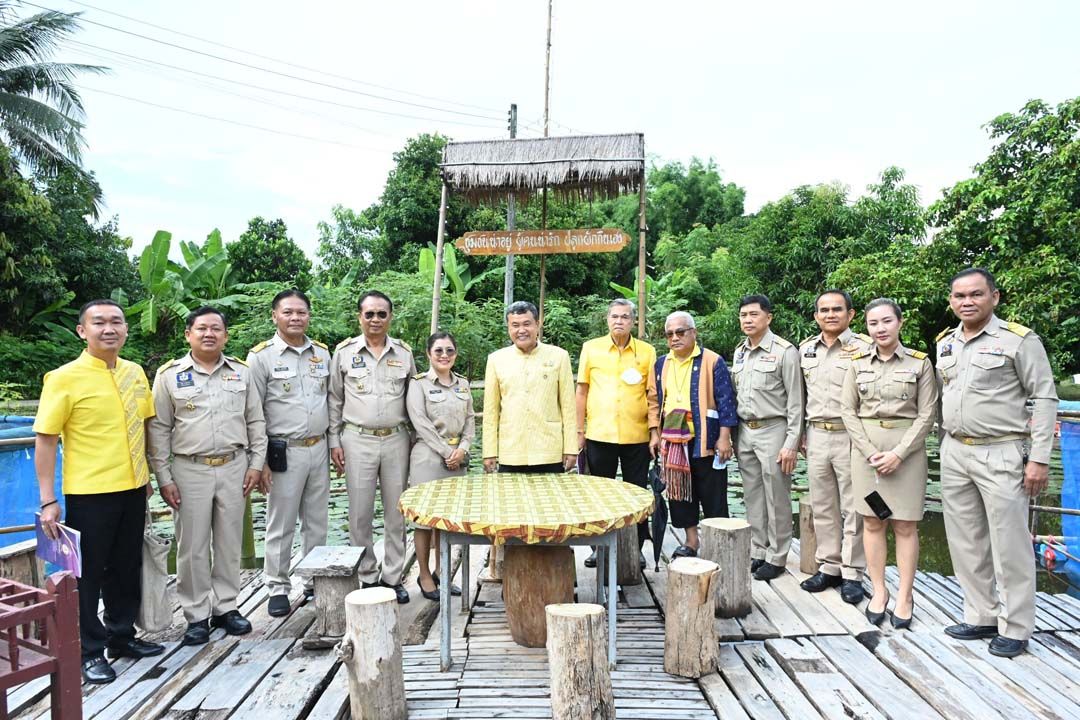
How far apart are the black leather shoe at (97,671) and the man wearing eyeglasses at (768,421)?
3257 millimetres

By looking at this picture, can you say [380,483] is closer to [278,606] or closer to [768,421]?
[278,606]

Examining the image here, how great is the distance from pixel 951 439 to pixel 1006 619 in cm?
80

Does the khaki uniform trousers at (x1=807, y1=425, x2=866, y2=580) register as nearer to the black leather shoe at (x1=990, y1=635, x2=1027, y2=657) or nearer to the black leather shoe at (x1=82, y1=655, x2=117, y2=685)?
the black leather shoe at (x1=990, y1=635, x2=1027, y2=657)

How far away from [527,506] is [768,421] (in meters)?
1.72

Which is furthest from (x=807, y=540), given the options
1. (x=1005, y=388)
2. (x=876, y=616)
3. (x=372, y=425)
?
(x=372, y=425)

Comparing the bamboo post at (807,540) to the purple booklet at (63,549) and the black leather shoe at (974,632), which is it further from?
the purple booklet at (63,549)

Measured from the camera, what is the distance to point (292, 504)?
3.67 meters

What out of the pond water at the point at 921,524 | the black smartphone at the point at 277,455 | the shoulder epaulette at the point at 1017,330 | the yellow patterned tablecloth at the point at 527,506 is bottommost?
the pond water at the point at 921,524

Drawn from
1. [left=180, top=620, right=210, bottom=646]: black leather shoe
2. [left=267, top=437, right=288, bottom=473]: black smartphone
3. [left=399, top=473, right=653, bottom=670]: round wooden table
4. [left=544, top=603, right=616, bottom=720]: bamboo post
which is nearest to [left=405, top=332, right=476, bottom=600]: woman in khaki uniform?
[left=399, top=473, right=653, bottom=670]: round wooden table

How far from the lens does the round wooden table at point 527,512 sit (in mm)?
2695

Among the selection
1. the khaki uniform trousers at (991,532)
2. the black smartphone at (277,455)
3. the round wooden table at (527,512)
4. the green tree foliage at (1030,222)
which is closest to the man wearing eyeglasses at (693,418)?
the round wooden table at (527,512)

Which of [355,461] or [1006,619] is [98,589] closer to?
[355,461]

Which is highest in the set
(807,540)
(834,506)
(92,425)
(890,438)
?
(92,425)

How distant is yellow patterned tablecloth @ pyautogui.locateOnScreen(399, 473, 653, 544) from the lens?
106 inches
